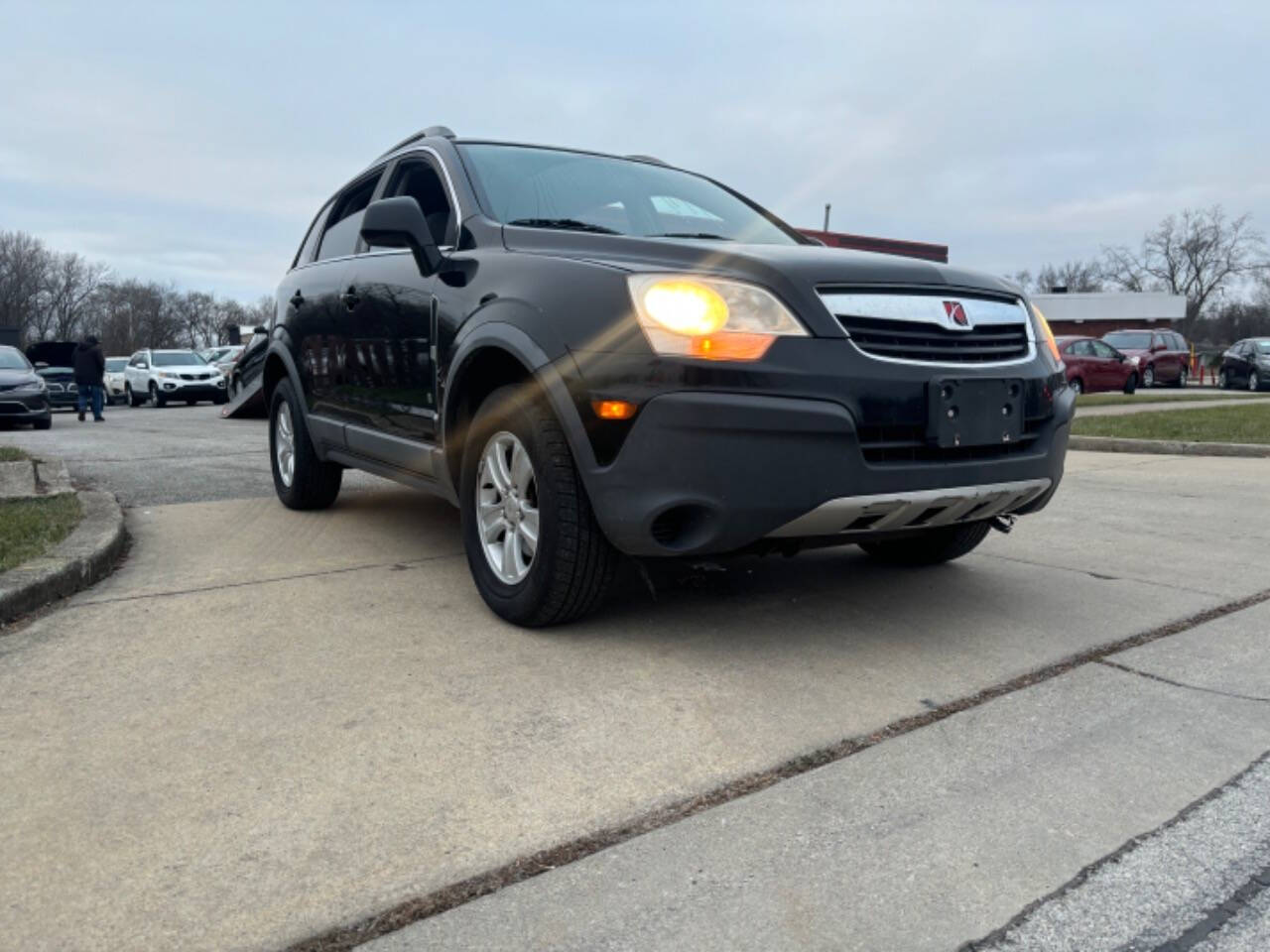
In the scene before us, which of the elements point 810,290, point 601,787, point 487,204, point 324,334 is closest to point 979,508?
point 810,290

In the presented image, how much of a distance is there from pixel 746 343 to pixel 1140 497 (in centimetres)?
490

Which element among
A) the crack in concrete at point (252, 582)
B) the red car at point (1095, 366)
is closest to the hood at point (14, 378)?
the crack in concrete at point (252, 582)

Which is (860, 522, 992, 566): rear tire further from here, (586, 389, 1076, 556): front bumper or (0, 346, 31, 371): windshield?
(0, 346, 31, 371): windshield

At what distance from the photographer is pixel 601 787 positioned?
2.33 meters

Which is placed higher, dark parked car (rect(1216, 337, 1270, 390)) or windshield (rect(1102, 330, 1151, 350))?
windshield (rect(1102, 330, 1151, 350))

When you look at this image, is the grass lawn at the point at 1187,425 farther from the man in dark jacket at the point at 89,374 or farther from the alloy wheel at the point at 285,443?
the man in dark jacket at the point at 89,374

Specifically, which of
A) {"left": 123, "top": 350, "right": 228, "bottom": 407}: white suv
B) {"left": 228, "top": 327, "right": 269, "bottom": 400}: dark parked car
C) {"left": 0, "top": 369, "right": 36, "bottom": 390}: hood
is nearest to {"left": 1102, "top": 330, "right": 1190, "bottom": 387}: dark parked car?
{"left": 228, "top": 327, "right": 269, "bottom": 400}: dark parked car

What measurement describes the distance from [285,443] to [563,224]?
299cm

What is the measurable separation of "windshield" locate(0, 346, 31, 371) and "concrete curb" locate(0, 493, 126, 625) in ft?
42.9

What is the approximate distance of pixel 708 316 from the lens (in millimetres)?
2984

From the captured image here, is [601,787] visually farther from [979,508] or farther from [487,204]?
[487,204]

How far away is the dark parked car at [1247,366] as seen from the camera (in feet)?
91.4

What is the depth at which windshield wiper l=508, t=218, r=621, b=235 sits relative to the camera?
3861 mm

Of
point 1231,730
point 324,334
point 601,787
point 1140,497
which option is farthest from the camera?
point 1140,497
